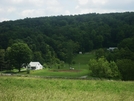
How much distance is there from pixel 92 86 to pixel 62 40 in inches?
3225

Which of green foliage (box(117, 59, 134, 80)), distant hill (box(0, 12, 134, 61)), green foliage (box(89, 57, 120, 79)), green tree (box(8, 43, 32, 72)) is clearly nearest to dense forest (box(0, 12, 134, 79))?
distant hill (box(0, 12, 134, 61))

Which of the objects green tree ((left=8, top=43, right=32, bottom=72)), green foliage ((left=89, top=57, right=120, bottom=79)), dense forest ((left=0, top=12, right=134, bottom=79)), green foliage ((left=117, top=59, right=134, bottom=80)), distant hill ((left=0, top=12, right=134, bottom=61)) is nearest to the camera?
green foliage ((left=89, top=57, right=120, bottom=79))

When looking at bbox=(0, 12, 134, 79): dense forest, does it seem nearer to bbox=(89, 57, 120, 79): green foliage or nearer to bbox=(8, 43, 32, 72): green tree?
bbox=(8, 43, 32, 72): green tree

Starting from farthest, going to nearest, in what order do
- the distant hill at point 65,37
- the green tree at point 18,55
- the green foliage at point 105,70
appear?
the distant hill at point 65,37 → the green tree at point 18,55 → the green foliage at point 105,70

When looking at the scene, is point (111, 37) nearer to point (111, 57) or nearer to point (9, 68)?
point (111, 57)

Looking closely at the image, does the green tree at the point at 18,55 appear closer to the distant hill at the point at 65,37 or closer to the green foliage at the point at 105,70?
the distant hill at the point at 65,37

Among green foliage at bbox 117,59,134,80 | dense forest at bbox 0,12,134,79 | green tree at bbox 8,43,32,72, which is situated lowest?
green foliage at bbox 117,59,134,80

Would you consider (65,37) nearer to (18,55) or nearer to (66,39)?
(66,39)

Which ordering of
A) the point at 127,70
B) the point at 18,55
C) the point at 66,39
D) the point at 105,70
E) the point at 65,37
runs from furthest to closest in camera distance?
the point at 65,37 → the point at 66,39 → the point at 18,55 → the point at 127,70 → the point at 105,70

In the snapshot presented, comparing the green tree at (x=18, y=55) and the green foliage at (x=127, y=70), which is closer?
the green foliage at (x=127, y=70)

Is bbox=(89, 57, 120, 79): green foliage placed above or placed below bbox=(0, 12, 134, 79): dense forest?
below

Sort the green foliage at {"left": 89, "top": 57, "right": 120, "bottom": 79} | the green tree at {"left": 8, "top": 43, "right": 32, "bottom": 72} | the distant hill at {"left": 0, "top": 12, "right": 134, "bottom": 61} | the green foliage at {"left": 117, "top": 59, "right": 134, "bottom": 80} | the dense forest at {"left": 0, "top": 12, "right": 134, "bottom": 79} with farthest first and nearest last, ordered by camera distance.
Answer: the distant hill at {"left": 0, "top": 12, "right": 134, "bottom": 61} → the dense forest at {"left": 0, "top": 12, "right": 134, "bottom": 79} → the green tree at {"left": 8, "top": 43, "right": 32, "bottom": 72} → the green foliage at {"left": 117, "top": 59, "right": 134, "bottom": 80} → the green foliage at {"left": 89, "top": 57, "right": 120, "bottom": 79}

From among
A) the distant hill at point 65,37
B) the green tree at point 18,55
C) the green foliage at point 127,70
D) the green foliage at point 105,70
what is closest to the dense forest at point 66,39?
the distant hill at point 65,37

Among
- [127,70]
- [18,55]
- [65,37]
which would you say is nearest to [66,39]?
[65,37]
